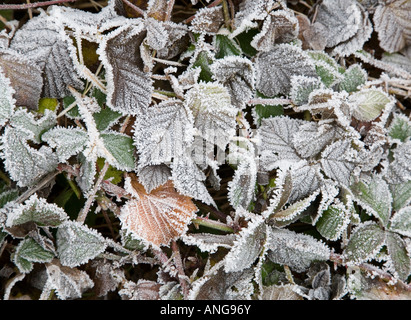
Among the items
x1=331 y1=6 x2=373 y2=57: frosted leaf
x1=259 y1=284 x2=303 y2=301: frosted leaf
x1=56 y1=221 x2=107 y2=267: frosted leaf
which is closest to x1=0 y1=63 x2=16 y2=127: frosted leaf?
x1=56 y1=221 x2=107 y2=267: frosted leaf

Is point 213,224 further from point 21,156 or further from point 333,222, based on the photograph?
point 21,156

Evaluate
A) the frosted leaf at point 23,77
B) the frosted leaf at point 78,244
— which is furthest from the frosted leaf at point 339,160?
the frosted leaf at point 23,77

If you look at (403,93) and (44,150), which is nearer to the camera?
(44,150)

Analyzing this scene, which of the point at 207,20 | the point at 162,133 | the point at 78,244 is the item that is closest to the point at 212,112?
the point at 162,133
